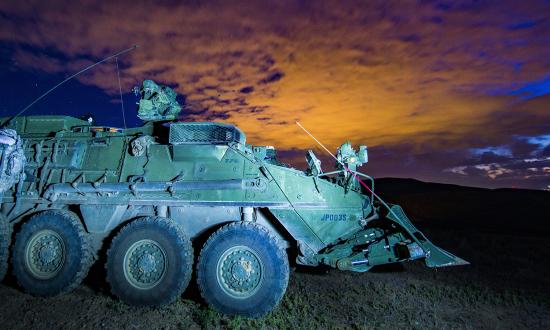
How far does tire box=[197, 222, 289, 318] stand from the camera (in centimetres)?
530

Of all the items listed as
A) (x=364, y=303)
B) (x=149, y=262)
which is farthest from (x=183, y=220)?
(x=364, y=303)

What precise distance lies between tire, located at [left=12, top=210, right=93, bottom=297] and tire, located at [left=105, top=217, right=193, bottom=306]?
64 cm

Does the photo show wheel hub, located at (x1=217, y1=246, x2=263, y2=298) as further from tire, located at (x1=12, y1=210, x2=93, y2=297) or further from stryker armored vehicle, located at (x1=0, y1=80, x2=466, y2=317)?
tire, located at (x1=12, y1=210, x2=93, y2=297)

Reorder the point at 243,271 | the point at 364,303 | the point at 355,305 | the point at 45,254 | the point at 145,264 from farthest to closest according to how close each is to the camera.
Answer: the point at 364,303, the point at 355,305, the point at 45,254, the point at 145,264, the point at 243,271

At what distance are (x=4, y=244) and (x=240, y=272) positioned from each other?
4.68m

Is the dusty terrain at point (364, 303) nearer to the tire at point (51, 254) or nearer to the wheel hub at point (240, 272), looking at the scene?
the tire at point (51, 254)

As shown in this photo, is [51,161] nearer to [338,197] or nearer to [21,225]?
[21,225]

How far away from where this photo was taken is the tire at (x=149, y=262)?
5.52m

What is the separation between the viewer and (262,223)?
6.18 m

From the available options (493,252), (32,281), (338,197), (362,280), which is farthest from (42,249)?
(493,252)

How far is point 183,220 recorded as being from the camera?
20.2 ft

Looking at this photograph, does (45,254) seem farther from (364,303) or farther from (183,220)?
(364,303)

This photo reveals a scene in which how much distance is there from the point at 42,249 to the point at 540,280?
37.1 feet

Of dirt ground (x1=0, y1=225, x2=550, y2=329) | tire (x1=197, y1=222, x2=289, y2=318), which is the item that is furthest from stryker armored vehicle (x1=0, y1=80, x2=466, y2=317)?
dirt ground (x1=0, y1=225, x2=550, y2=329)
